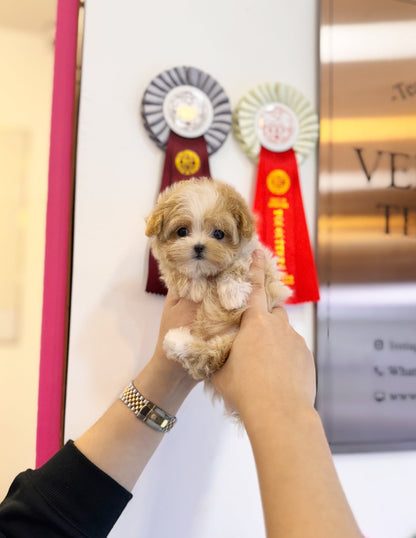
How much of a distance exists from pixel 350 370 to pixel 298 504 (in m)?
0.79

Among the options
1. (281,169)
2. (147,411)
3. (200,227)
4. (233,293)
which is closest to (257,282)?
(233,293)

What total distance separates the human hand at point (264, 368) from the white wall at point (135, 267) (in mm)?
435

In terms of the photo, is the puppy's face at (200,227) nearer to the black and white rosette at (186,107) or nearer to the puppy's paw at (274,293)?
the puppy's paw at (274,293)

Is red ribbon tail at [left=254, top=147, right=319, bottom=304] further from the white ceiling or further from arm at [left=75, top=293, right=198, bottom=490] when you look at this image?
the white ceiling

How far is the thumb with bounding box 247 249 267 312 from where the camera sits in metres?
0.80

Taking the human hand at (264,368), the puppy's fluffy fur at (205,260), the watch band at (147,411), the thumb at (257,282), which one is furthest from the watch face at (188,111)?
the watch band at (147,411)

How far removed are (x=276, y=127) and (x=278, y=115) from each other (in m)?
0.04

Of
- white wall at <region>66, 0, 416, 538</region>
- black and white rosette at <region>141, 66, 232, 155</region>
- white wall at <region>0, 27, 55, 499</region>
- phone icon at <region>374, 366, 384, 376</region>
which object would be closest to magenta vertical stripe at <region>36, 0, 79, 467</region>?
white wall at <region>66, 0, 416, 538</region>

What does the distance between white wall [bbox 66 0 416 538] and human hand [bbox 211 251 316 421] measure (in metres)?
0.43

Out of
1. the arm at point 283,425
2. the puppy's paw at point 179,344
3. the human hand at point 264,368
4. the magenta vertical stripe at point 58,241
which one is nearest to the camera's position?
the arm at point 283,425

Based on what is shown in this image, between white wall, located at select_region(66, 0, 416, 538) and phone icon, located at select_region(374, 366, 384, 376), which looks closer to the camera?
white wall, located at select_region(66, 0, 416, 538)

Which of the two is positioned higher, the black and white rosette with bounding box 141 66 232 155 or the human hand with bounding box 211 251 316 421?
the black and white rosette with bounding box 141 66 232 155

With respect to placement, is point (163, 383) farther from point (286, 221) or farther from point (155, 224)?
point (286, 221)

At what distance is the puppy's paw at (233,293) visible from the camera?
79 cm
